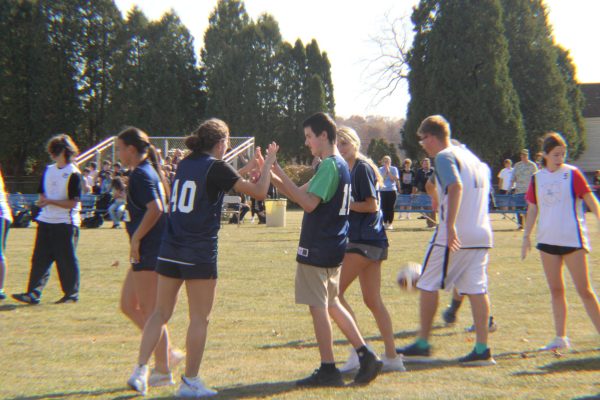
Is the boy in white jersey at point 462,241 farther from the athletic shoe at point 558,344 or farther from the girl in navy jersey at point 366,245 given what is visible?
the athletic shoe at point 558,344

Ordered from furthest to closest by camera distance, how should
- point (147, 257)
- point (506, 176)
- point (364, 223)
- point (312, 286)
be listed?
point (506, 176) → point (364, 223) → point (147, 257) → point (312, 286)

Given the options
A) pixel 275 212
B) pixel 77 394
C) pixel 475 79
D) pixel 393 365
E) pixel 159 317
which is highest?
pixel 475 79

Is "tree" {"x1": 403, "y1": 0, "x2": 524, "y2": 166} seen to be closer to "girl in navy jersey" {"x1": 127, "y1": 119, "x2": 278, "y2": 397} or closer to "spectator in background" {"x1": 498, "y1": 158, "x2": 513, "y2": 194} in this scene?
"spectator in background" {"x1": 498, "y1": 158, "x2": 513, "y2": 194}

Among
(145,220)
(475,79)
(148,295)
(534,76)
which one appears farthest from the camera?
(534,76)

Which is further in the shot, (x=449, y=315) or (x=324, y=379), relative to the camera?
(x=449, y=315)

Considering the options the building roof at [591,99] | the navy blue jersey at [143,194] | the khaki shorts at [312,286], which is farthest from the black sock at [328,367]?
the building roof at [591,99]

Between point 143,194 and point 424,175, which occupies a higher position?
point 424,175

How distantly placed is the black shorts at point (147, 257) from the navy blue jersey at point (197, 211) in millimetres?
562

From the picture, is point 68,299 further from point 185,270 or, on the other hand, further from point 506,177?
point 506,177

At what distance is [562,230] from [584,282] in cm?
48

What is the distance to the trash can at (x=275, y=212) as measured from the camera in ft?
79.1

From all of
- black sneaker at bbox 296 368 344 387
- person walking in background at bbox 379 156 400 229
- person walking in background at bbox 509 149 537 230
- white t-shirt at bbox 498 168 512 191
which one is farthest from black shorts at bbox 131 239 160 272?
white t-shirt at bbox 498 168 512 191

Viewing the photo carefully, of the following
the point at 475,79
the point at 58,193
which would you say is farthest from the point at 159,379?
the point at 475,79

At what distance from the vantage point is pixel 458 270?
626 centimetres
